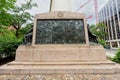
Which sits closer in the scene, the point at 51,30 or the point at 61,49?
the point at 61,49

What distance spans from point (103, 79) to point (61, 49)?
2753mm

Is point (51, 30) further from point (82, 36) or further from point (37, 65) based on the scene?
point (37, 65)

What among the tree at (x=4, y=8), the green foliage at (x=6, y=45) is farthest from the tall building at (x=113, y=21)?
the tree at (x=4, y=8)

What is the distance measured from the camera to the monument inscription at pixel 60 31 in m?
8.04

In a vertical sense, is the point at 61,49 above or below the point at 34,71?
above

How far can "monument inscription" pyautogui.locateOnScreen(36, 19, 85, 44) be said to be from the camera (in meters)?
8.04

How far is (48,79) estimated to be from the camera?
5.40 meters

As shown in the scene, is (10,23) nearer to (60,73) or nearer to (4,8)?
A: (4,8)

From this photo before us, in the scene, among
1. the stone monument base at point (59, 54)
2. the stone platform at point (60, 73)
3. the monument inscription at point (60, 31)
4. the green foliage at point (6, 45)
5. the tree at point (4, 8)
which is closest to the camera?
the stone platform at point (60, 73)

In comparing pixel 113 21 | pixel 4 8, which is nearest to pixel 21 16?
pixel 4 8

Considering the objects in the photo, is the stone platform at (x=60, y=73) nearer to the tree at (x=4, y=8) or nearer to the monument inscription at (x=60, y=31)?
the monument inscription at (x=60, y=31)

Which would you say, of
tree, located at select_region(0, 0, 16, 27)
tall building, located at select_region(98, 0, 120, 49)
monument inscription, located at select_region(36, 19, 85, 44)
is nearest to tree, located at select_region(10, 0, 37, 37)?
tree, located at select_region(0, 0, 16, 27)

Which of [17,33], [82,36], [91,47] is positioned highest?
[17,33]

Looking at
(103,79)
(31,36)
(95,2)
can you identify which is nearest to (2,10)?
(31,36)
